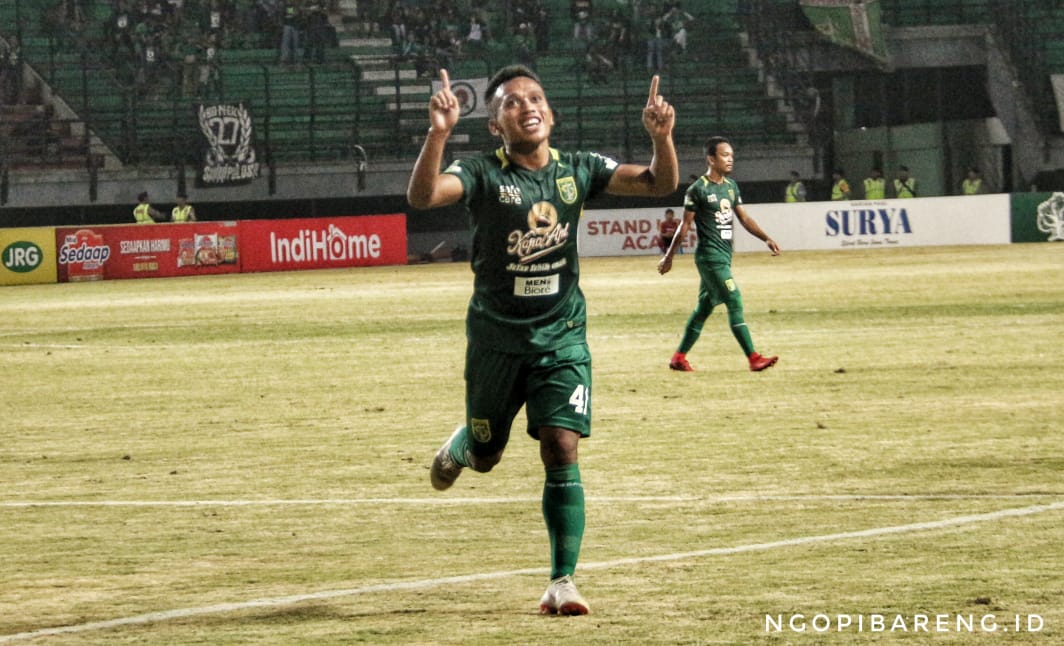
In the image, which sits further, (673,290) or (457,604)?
(673,290)

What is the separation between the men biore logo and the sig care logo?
232 inches

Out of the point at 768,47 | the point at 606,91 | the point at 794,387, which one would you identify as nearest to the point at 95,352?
the point at 794,387

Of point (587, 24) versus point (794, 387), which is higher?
point (587, 24)

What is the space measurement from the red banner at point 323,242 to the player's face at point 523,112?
38.4m

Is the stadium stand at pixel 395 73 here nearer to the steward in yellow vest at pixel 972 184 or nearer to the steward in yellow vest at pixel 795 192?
the steward in yellow vest at pixel 795 192

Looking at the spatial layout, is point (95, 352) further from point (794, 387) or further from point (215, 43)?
point (215, 43)

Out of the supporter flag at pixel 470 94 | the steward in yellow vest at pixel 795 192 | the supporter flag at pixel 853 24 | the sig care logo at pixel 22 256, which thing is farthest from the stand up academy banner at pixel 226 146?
the supporter flag at pixel 853 24

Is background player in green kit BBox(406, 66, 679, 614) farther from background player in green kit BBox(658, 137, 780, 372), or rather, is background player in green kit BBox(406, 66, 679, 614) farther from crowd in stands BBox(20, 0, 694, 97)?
crowd in stands BBox(20, 0, 694, 97)

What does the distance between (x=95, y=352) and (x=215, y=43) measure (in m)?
30.7

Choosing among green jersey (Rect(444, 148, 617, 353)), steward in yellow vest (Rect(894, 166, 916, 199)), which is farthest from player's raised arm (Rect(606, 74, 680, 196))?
steward in yellow vest (Rect(894, 166, 916, 199))

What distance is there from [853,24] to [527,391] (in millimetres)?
46342

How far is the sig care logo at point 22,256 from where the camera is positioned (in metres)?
42.7

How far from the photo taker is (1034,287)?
1180 inches

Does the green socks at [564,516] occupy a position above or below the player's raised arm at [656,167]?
below
